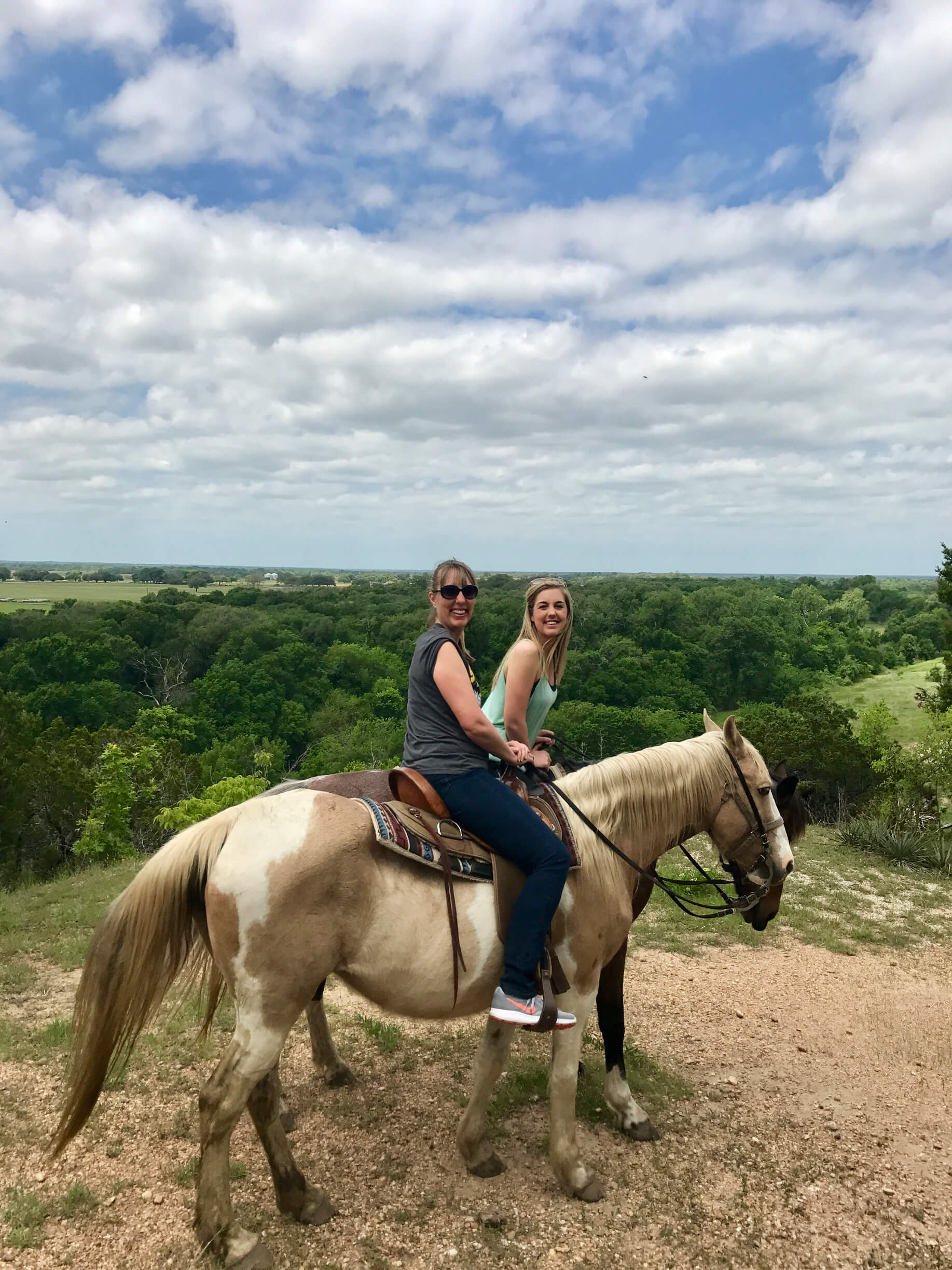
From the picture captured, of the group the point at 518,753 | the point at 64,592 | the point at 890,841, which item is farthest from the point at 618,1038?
the point at 64,592

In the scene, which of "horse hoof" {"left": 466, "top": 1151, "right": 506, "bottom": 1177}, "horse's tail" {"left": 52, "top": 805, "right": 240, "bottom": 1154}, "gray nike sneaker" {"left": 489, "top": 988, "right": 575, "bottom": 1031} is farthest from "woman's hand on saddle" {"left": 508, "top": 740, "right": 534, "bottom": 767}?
"horse hoof" {"left": 466, "top": 1151, "right": 506, "bottom": 1177}

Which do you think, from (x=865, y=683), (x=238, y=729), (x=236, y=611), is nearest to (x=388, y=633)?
(x=236, y=611)

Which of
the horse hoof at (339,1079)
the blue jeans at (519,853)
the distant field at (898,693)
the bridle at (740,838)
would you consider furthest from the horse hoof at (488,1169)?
the distant field at (898,693)

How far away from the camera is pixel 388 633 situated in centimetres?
6738

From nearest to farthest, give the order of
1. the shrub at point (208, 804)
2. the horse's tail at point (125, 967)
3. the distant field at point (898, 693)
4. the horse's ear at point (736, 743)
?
the horse's tail at point (125, 967), the horse's ear at point (736, 743), the shrub at point (208, 804), the distant field at point (898, 693)

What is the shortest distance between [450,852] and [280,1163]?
1741 millimetres

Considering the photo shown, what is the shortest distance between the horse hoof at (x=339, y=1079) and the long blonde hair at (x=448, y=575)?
304 centimetres

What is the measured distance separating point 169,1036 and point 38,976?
2138 millimetres

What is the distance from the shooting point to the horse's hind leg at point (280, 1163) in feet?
11.5

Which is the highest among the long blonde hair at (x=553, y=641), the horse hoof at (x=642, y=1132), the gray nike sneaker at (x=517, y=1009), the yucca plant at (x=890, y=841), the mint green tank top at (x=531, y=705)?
the long blonde hair at (x=553, y=641)

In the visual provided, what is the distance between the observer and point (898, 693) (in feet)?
160

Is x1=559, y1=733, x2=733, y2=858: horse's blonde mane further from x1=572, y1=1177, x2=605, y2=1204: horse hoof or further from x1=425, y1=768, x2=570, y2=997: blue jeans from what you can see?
x1=572, y1=1177, x2=605, y2=1204: horse hoof

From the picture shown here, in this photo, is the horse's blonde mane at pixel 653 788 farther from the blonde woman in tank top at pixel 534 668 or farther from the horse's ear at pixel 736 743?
the blonde woman in tank top at pixel 534 668

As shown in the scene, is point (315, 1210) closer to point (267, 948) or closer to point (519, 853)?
point (267, 948)
